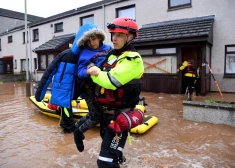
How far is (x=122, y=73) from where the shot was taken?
2.01 metres

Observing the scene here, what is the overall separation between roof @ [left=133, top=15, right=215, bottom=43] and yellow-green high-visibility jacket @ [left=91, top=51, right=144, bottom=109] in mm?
7853

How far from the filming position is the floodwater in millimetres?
3467

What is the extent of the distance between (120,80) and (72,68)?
4.70 ft

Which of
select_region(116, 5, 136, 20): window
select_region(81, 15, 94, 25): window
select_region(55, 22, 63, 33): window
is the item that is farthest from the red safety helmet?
select_region(55, 22, 63, 33): window

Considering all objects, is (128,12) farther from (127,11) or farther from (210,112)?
(210,112)

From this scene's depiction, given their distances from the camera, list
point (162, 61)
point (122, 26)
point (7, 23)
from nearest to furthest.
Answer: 1. point (122, 26)
2. point (162, 61)
3. point (7, 23)

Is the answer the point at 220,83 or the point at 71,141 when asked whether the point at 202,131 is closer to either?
the point at 71,141

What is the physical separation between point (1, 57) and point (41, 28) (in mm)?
10460

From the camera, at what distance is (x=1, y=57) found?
2777 centimetres

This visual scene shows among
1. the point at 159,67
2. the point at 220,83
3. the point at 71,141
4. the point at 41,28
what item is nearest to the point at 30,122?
the point at 71,141

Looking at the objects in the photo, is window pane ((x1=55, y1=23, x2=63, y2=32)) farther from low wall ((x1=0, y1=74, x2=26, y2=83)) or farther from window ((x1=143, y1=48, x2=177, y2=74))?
window ((x1=143, y1=48, x2=177, y2=74))

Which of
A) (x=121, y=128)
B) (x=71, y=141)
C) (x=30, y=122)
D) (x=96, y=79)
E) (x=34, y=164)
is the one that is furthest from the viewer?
(x=30, y=122)

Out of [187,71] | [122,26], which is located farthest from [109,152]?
[187,71]

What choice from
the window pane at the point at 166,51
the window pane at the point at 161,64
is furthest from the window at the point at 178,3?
the window pane at the point at 161,64
